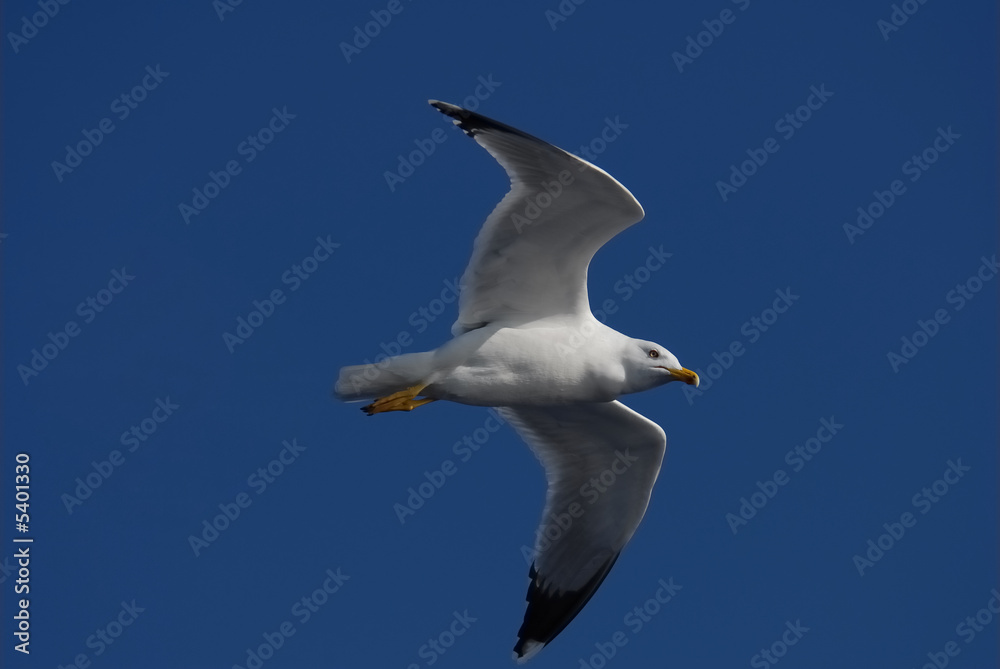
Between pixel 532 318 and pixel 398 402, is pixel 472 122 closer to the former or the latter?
pixel 532 318

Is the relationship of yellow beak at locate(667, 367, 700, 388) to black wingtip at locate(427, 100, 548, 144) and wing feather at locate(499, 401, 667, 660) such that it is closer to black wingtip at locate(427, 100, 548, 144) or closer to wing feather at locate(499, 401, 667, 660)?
wing feather at locate(499, 401, 667, 660)

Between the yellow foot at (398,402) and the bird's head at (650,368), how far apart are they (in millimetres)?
1526

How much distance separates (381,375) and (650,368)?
6.40 feet

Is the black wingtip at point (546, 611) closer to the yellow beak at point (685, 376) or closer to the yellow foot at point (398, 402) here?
the yellow beak at point (685, 376)

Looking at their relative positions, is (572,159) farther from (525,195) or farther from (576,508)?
(576,508)

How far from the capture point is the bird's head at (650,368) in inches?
390

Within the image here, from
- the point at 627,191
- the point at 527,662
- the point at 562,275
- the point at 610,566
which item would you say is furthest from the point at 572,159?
the point at 527,662

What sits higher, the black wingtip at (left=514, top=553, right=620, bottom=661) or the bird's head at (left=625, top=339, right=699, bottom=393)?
the bird's head at (left=625, top=339, right=699, bottom=393)

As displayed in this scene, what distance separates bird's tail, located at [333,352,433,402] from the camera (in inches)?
387

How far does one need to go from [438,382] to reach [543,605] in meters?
2.51

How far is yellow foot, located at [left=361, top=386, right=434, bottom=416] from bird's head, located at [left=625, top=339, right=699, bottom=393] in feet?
5.01

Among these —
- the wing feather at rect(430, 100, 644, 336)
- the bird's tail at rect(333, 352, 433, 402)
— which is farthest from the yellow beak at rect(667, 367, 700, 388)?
the bird's tail at rect(333, 352, 433, 402)

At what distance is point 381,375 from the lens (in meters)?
9.86

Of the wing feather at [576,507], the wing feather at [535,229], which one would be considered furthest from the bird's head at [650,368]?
the wing feather at [576,507]
